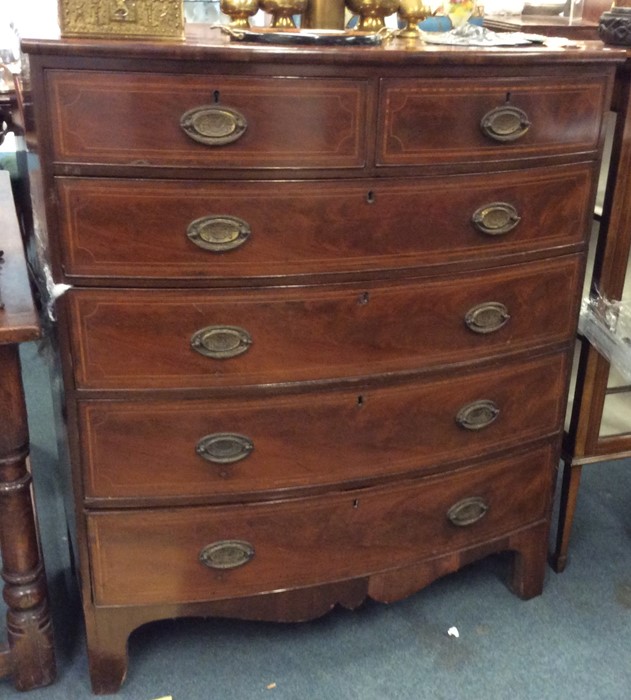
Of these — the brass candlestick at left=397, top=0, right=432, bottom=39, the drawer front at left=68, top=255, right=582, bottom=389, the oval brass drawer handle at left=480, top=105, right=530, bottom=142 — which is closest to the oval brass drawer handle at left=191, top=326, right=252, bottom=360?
the drawer front at left=68, top=255, right=582, bottom=389

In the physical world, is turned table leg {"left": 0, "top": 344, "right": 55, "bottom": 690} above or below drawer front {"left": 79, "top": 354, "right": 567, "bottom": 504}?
below

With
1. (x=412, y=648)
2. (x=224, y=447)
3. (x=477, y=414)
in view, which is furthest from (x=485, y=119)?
(x=412, y=648)

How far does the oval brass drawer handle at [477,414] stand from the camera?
1498 millimetres

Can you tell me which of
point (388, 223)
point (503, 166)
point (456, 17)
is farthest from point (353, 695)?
point (456, 17)

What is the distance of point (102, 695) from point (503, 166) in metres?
1.14

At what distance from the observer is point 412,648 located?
165 centimetres

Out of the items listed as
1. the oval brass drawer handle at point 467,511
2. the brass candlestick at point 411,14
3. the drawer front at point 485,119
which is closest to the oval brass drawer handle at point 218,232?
the drawer front at point 485,119

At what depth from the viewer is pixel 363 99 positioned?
1.21 metres

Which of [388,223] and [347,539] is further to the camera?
[347,539]

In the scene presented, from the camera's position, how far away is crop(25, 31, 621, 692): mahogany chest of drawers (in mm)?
1169

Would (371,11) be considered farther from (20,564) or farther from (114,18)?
(20,564)

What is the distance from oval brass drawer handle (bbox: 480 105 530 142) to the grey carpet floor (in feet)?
3.17

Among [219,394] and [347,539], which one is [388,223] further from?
[347,539]

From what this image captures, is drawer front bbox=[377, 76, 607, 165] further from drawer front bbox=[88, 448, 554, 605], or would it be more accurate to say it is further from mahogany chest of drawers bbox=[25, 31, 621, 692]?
drawer front bbox=[88, 448, 554, 605]
